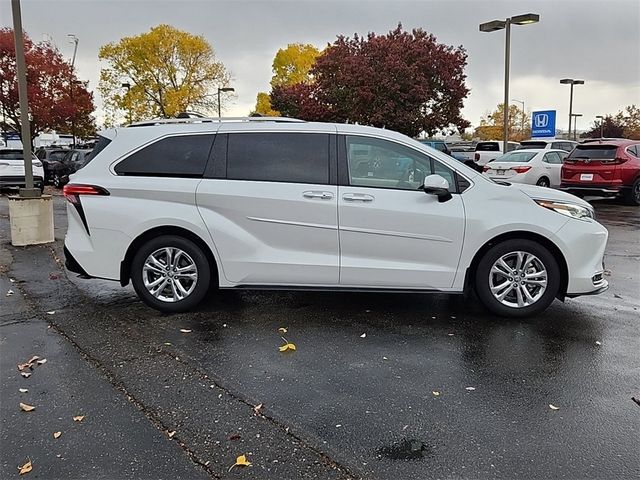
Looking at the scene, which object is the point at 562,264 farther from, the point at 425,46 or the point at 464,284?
the point at 425,46

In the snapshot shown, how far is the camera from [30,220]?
8844mm

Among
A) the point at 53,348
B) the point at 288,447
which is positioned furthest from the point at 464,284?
the point at 53,348

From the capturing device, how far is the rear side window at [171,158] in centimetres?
526

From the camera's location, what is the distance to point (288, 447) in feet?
9.79

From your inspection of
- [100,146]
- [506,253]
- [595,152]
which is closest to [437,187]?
[506,253]

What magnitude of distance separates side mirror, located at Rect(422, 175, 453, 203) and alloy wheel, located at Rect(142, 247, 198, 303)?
2.27 meters

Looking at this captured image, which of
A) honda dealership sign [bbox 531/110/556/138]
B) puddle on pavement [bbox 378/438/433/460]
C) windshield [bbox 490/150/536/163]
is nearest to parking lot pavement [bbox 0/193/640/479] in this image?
puddle on pavement [bbox 378/438/433/460]

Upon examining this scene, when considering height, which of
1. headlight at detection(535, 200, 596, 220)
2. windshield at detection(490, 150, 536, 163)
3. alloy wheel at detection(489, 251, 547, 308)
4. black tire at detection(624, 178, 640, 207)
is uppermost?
windshield at detection(490, 150, 536, 163)

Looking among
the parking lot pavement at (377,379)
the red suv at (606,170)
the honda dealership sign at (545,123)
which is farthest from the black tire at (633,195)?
the honda dealership sign at (545,123)

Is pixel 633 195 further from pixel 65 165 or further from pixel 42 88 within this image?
pixel 42 88

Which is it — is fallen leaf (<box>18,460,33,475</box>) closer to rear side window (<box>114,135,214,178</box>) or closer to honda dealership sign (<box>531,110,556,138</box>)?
rear side window (<box>114,135,214,178</box>)

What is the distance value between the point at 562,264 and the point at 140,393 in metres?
3.76

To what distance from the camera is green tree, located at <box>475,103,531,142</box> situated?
61.0 meters

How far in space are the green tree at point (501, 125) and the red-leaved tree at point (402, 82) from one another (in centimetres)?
3226
